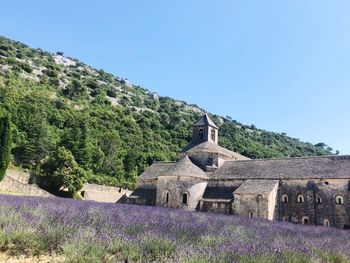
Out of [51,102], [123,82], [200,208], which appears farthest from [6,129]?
[123,82]

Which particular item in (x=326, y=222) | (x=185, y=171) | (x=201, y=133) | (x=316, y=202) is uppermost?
(x=201, y=133)

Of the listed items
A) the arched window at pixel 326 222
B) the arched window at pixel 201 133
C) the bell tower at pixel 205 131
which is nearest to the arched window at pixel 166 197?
the bell tower at pixel 205 131

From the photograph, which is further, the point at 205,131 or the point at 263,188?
the point at 205,131

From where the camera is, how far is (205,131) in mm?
38812

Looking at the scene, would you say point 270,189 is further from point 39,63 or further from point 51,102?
point 39,63

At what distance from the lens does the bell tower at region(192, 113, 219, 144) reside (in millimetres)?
38778

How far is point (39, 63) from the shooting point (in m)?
112

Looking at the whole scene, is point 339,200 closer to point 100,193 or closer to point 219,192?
point 219,192

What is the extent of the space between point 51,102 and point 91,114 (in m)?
10.5

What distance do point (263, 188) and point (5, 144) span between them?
24575 mm

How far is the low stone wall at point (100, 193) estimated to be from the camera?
39.0 m

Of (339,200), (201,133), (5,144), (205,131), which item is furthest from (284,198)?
(5,144)

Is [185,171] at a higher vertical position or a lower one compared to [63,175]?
→ higher

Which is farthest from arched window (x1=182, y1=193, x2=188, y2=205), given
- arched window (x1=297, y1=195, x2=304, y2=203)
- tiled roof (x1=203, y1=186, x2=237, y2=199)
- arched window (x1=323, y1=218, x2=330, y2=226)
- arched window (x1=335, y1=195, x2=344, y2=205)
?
arched window (x1=335, y1=195, x2=344, y2=205)
